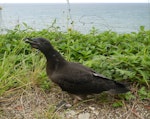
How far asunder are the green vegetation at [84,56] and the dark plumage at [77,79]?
0.22m

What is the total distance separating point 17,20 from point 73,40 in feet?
3.38

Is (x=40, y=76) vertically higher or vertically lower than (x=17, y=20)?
lower

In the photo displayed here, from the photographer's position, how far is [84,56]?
3387mm

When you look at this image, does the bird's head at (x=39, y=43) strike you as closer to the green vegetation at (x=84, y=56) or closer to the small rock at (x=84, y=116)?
the green vegetation at (x=84, y=56)

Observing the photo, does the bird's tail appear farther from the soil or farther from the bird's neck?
the bird's neck

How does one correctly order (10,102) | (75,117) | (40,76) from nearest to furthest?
1. (75,117)
2. (10,102)
3. (40,76)

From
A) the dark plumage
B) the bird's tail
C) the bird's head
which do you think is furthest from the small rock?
the bird's head

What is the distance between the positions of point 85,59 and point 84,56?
0.04 m

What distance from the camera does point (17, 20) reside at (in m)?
4.39

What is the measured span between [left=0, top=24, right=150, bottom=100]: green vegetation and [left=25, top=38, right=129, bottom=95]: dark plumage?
22 centimetres

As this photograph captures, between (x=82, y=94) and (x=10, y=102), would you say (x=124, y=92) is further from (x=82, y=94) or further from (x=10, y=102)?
(x=10, y=102)

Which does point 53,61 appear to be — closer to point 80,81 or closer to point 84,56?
point 80,81

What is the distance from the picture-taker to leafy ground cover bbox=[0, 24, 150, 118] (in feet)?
9.34

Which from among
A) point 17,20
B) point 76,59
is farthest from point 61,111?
point 17,20
